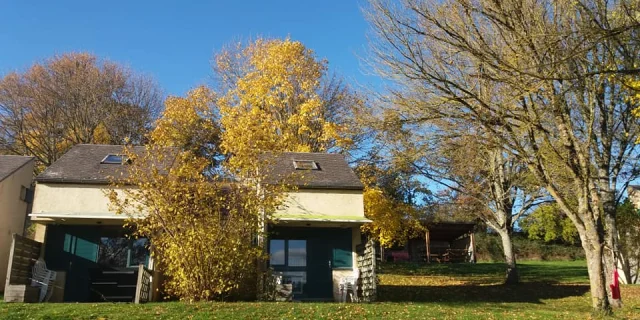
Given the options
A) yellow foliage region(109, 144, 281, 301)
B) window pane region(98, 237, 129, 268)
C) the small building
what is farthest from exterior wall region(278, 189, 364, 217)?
the small building

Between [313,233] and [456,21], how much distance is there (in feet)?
25.9

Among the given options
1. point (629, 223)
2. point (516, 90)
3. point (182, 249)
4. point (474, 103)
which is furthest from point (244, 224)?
point (629, 223)

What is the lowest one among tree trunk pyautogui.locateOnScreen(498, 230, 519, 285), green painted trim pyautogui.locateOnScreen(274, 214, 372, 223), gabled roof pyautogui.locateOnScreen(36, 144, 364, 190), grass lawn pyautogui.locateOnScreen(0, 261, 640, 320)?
grass lawn pyautogui.locateOnScreen(0, 261, 640, 320)

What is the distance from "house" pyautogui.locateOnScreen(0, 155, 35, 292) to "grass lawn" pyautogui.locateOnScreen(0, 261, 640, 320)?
6.23 metres

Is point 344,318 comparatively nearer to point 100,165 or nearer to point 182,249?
point 182,249

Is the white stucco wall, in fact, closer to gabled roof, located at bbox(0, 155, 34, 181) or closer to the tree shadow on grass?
gabled roof, located at bbox(0, 155, 34, 181)

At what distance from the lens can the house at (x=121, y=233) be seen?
13.9 m

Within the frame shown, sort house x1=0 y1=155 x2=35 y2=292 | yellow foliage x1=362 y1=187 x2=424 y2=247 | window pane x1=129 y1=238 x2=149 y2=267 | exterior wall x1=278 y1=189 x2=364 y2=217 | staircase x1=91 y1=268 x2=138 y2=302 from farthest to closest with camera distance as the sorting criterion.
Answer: yellow foliage x1=362 y1=187 x2=424 y2=247 < house x1=0 y1=155 x2=35 y2=292 < exterior wall x1=278 y1=189 x2=364 y2=217 < window pane x1=129 y1=238 x2=149 y2=267 < staircase x1=91 y1=268 x2=138 y2=302

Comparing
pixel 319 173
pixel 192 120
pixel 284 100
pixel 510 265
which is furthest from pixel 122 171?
pixel 510 265

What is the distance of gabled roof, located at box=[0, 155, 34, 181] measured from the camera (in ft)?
50.8

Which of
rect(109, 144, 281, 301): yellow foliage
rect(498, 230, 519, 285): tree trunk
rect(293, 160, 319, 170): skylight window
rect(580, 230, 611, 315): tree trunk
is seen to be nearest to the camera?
rect(580, 230, 611, 315): tree trunk

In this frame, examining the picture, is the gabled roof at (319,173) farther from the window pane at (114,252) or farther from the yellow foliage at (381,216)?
the window pane at (114,252)

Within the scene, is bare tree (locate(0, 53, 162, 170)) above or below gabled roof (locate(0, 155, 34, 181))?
above

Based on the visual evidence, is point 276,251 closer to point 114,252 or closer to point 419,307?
point 114,252
